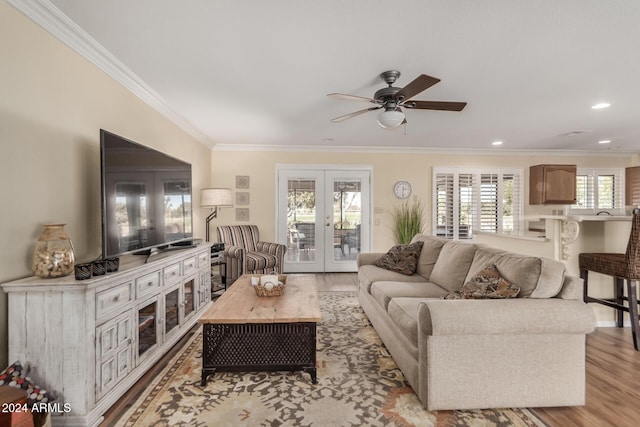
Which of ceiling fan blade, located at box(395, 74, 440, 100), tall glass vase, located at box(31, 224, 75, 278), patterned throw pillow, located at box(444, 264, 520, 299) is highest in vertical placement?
ceiling fan blade, located at box(395, 74, 440, 100)

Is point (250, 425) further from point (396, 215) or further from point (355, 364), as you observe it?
point (396, 215)

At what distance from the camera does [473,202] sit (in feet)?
19.9

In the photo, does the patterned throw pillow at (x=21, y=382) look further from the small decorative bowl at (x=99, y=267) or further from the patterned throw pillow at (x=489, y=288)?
the patterned throw pillow at (x=489, y=288)

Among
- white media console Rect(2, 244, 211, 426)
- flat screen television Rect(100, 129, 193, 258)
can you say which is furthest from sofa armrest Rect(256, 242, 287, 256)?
white media console Rect(2, 244, 211, 426)

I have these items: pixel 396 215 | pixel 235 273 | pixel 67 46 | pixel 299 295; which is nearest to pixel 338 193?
pixel 396 215

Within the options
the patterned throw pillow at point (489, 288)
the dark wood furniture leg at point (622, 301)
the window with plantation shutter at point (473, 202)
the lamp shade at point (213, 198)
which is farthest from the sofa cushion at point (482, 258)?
the lamp shade at point (213, 198)

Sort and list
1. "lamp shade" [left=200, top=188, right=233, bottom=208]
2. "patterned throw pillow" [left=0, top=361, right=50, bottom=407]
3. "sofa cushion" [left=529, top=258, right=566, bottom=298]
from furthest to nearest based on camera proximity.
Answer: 1. "lamp shade" [left=200, top=188, right=233, bottom=208]
2. "sofa cushion" [left=529, top=258, right=566, bottom=298]
3. "patterned throw pillow" [left=0, top=361, right=50, bottom=407]

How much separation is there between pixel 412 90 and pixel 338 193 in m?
3.63

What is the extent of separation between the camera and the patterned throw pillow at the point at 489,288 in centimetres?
198

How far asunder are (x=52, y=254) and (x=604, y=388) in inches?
144

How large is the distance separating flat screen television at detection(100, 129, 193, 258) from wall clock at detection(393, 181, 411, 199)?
394 cm

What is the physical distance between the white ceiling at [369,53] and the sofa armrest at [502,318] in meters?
1.74

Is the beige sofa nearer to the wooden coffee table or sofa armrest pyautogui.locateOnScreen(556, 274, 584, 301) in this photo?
sofa armrest pyautogui.locateOnScreen(556, 274, 584, 301)

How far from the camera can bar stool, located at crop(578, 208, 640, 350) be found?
281 cm
